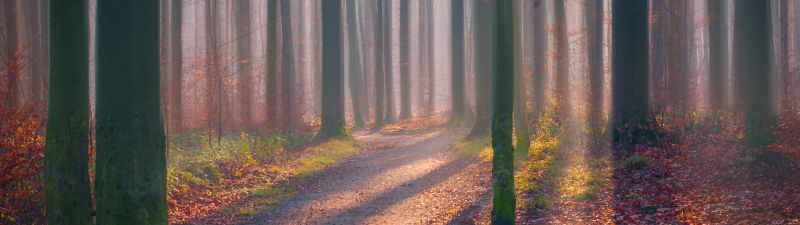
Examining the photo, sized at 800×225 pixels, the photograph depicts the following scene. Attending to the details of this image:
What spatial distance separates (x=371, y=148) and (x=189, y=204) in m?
12.5

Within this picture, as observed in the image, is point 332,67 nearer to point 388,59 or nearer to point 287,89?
point 287,89

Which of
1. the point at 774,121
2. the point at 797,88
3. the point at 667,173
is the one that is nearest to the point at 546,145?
the point at 667,173

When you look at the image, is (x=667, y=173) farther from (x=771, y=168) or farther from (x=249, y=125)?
(x=249, y=125)

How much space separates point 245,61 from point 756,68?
16800 mm

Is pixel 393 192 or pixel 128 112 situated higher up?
pixel 128 112

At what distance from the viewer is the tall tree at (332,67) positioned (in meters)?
24.8

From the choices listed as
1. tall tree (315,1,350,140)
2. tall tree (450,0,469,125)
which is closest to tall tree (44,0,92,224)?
tall tree (315,1,350,140)

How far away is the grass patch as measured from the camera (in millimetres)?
12759

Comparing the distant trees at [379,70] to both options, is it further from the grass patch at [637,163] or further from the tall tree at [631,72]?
the grass patch at [637,163]

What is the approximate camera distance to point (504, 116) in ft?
30.2

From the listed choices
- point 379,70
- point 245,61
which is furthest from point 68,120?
point 379,70

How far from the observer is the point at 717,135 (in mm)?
14195

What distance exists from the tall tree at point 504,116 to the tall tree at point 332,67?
15.8 m

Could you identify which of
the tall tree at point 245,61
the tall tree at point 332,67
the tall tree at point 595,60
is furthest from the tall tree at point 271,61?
the tall tree at point 595,60
